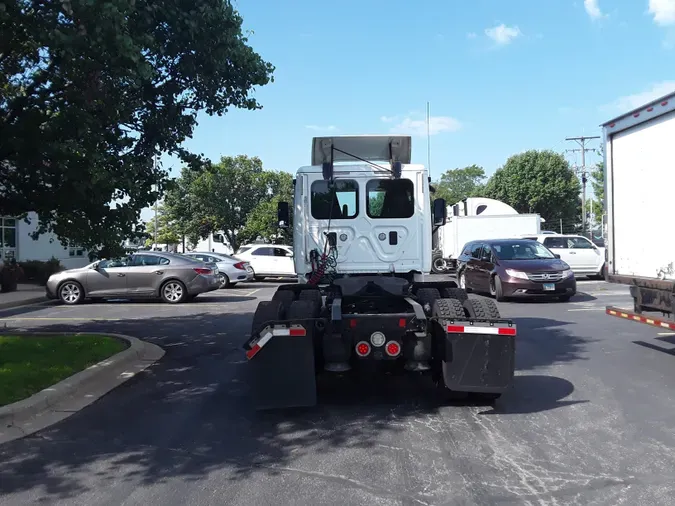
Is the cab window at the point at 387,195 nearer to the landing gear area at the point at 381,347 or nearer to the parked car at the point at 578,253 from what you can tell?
the landing gear area at the point at 381,347

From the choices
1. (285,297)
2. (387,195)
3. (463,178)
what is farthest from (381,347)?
(463,178)

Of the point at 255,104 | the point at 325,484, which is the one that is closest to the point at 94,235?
the point at 255,104

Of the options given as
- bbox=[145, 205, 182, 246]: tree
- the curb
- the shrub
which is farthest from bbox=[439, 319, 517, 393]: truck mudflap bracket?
bbox=[145, 205, 182, 246]: tree

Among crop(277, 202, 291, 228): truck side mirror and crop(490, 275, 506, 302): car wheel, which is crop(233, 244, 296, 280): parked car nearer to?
crop(490, 275, 506, 302): car wheel

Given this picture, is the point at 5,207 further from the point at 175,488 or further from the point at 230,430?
the point at 175,488

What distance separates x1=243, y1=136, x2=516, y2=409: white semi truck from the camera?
19.5 ft

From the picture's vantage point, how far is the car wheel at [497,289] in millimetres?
15969

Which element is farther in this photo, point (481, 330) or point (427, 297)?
point (427, 297)

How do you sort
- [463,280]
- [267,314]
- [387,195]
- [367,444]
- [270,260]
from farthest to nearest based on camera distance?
[270,260]
[463,280]
[387,195]
[267,314]
[367,444]

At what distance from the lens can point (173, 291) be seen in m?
16.8

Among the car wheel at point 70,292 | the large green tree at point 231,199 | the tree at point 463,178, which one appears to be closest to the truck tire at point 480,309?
the car wheel at point 70,292

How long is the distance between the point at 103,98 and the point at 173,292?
9570 millimetres

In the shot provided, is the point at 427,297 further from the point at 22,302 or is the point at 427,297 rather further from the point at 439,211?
the point at 22,302

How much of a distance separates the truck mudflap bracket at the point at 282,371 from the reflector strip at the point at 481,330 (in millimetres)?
1359
